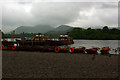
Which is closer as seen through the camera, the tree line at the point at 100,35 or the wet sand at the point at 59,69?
the wet sand at the point at 59,69

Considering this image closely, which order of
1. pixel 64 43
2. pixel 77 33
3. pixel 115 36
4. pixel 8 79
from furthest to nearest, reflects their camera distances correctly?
pixel 77 33 < pixel 115 36 < pixel 64 43 < pixel 8 79

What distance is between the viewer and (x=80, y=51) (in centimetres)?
2695

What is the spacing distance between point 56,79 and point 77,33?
546 ft

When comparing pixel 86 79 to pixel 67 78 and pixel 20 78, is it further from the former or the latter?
pixel 20 78

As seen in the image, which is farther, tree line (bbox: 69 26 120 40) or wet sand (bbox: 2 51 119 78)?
tree line (bbox: 69 26 120 40)

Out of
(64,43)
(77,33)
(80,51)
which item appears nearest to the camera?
(80,51)

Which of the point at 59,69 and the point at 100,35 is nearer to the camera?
the point at 59,69

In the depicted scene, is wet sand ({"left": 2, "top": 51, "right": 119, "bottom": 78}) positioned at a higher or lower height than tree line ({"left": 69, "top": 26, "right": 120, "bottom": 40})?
lower

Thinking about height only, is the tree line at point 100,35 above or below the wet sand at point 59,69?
above

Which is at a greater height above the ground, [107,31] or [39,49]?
[107,31]

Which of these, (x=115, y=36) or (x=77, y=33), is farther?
(x=77, y=33)

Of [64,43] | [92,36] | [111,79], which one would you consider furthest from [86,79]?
[92,36]

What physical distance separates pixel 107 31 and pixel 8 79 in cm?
16766

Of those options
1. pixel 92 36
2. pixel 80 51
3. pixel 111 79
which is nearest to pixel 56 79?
pixel 111 79
